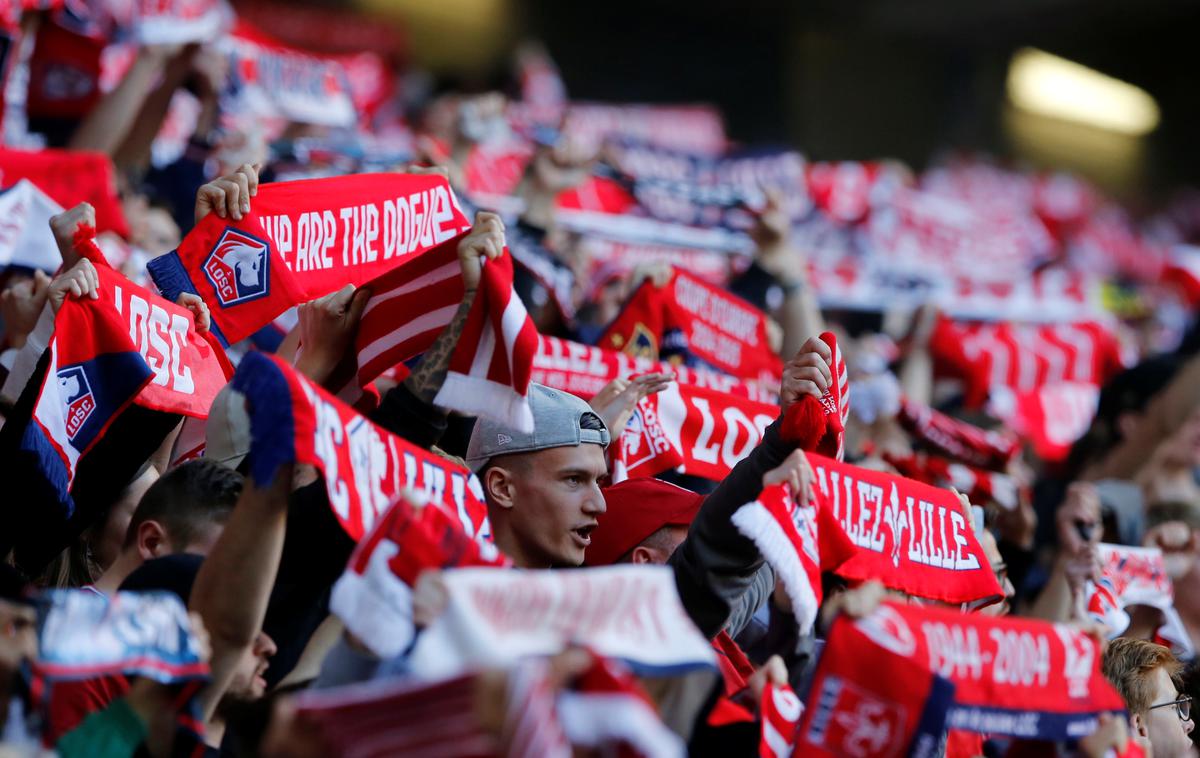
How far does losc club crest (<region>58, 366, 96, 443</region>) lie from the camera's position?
3.33 meters

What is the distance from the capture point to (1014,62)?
2133 centimetres

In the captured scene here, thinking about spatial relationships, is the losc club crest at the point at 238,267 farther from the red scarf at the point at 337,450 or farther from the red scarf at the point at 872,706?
the red scarf at the point at 872,706

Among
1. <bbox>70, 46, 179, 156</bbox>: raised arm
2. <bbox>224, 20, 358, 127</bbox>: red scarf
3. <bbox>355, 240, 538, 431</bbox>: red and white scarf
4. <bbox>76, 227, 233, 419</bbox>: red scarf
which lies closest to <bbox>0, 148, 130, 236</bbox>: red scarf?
<bbox>70, 46, 179, 156</bbox>: raised arm

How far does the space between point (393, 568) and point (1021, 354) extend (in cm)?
632

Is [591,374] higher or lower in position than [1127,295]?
higher

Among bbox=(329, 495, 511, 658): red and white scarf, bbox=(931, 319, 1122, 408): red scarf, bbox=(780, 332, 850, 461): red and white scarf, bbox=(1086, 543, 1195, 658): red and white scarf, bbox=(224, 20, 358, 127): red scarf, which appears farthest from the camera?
bbox=(931, 319, 1122, 408): red scarf

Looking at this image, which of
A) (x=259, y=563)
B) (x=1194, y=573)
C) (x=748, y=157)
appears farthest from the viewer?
(x=748, y=157)

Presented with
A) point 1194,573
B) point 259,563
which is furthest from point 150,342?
point 1194,573

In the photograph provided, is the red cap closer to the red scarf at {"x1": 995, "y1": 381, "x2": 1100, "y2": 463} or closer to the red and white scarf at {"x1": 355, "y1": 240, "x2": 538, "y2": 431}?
the red and white scarf at {"x1": 355, "y1": 240, "x2": 538, "y2": 431}

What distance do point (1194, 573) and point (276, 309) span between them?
3004mm

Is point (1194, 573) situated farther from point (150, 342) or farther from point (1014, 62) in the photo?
point (1014, 62)

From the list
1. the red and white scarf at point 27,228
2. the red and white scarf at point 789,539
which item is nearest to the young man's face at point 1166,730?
the red and white scarf at point 789,539

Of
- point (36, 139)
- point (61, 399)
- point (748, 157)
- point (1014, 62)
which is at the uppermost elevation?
point (61, 399)

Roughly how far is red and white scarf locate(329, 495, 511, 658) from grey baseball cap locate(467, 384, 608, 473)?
102cm
